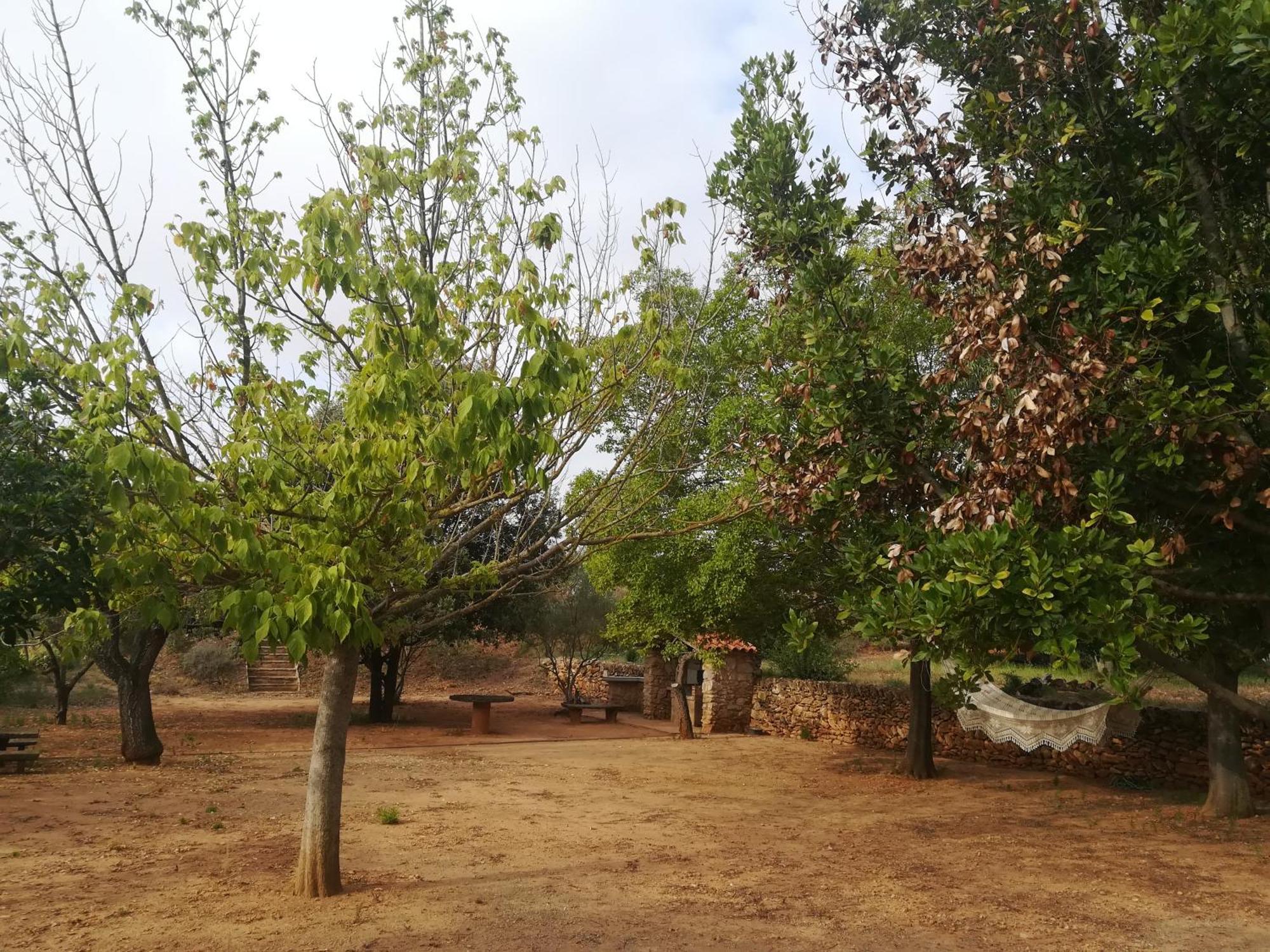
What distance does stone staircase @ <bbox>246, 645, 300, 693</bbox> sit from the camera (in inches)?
1033

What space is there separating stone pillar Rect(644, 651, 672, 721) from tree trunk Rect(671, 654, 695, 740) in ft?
9.69

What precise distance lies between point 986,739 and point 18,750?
13545 mm

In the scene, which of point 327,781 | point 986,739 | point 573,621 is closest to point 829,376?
point 327,781

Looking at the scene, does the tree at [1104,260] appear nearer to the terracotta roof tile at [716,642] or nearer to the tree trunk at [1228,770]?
the tree trunk at [1228,770]

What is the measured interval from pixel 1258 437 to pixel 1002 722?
6.73 m

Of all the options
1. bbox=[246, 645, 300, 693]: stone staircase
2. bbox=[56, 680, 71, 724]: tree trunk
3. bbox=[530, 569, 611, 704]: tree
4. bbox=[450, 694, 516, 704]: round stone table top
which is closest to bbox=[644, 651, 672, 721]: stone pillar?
bbox=[530, 569, 611, 704]: tree

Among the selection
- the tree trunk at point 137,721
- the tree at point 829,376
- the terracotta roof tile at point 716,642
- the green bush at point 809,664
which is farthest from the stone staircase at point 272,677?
the tree at point 829,376

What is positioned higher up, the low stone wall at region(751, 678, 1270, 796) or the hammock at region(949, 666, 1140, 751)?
the hammock at region(949, 666, 1140, 751)

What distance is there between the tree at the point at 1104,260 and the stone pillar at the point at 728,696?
11.6 meters

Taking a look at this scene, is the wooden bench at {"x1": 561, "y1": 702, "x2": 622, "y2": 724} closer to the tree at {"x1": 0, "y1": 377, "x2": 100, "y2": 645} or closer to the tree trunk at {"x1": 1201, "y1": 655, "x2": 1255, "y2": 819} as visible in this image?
the tree trunk at {"x1": 1201, "y1": 655, "x2": 1255, "y2": 819}

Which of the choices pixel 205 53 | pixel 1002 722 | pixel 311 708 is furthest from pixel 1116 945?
pixel 311 708

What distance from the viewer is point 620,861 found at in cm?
743

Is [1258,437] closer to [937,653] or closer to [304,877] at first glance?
[937,653]

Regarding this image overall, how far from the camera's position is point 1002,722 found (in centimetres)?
1122
